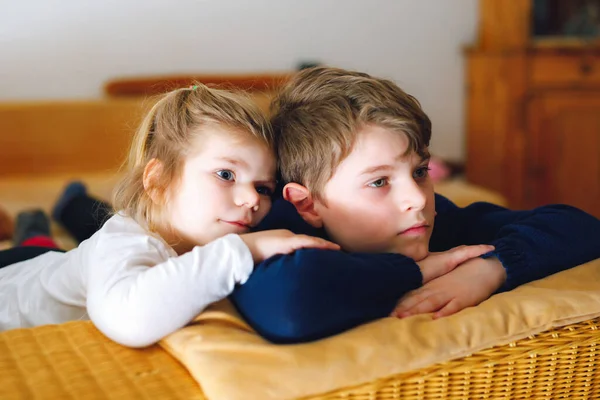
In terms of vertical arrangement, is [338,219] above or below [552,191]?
above

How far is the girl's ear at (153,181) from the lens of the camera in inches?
42.2

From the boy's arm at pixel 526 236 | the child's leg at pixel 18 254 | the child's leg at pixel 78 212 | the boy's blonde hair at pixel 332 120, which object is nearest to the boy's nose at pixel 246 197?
the boy's blonde hair at pixel 332 120

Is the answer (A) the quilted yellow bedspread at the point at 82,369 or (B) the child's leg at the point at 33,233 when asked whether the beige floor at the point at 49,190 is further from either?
(A) the quilted yellow bedspread at the point at 82,369

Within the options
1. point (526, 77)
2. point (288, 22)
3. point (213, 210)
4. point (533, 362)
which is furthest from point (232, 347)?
point (526, 77)

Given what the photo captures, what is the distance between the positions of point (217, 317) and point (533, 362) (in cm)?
39

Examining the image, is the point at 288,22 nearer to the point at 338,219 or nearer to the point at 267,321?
the point at 338,219

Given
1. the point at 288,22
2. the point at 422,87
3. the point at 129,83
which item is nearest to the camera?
the point at 129,83

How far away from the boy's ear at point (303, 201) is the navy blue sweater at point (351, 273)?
0.06 feet

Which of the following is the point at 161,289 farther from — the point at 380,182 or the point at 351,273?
the point at 380,182

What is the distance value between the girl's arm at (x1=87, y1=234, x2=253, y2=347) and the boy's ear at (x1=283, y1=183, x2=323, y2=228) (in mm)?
229

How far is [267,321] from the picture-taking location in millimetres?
837

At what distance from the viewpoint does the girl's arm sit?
830 mm

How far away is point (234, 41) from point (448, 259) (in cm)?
226

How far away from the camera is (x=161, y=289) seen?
826mm
